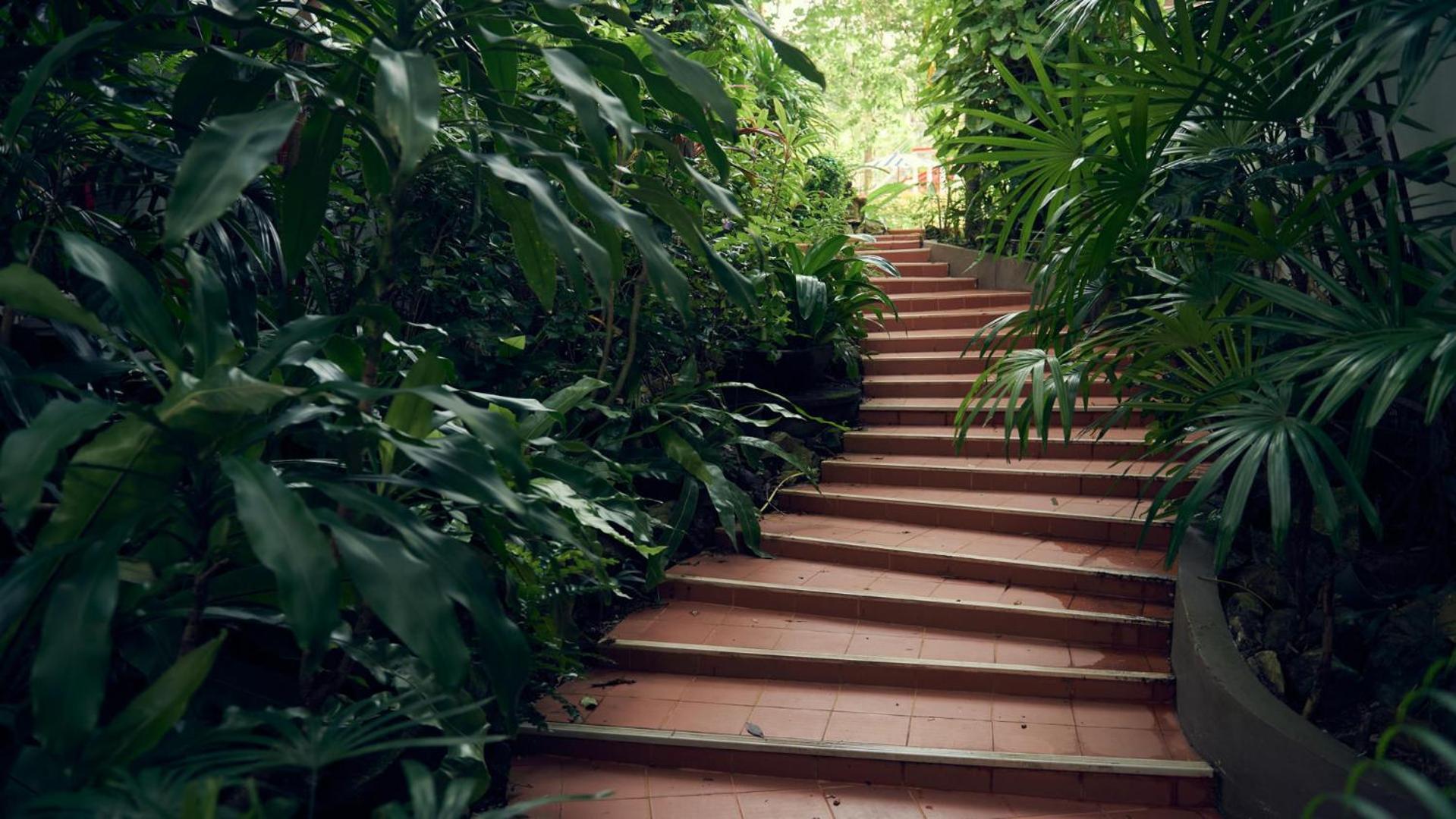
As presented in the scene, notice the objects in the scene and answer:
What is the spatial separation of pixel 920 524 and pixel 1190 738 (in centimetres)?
183

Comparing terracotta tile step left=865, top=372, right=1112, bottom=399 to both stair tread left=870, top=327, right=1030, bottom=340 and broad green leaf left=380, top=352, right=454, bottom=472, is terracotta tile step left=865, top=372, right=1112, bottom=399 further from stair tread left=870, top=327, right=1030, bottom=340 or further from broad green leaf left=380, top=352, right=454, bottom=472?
broad green leaf left=380, top=352, right=454, bottom=472

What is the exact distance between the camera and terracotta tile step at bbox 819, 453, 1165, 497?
4441 millimetres

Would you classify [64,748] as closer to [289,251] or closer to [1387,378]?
[289,251]

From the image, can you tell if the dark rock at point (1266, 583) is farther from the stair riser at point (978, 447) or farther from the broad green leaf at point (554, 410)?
the broad green leaf at point (554, 410)

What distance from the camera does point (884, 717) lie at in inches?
125

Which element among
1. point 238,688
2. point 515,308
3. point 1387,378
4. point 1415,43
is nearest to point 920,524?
point 515,308

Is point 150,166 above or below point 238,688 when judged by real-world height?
above

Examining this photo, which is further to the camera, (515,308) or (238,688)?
(515,308)

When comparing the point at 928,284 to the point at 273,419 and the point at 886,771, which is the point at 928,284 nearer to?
the point at 886,771

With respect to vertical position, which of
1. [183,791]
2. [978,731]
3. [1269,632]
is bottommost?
[978,731]

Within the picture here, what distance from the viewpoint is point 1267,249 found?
250 cm

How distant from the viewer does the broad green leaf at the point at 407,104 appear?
112cm

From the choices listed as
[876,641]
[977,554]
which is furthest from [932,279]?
[876,641]

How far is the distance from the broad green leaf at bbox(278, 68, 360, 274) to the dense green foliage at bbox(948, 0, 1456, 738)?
1777 mm
